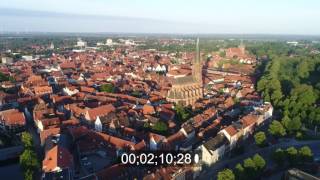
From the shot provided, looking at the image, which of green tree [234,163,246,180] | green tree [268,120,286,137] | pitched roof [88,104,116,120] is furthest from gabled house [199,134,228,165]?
pitched roof [88,104,116,120]

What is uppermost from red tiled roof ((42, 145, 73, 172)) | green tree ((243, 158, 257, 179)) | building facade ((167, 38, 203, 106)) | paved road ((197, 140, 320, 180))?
building facade ((167, 38, 203, 106))

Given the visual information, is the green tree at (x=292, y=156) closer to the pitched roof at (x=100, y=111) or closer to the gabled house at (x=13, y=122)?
the pitched roof at (x=100, y=111)

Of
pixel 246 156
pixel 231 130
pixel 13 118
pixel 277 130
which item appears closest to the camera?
pixel 246 156

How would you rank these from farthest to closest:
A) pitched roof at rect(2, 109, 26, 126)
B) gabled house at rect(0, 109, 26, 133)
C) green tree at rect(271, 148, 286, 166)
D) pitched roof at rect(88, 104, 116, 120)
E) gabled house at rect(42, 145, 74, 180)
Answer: pitched roof at rect(88, 104, 116, 120) < pitched roof at rect(2, 109, 26, 126) < gabled house at rect(0, 109, 26, 133) < green tree at rect(271, 148, 286, 166) < gabled house at rect(42, 145, 74, 180)

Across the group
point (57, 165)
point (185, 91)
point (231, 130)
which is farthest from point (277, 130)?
point (57, 165)

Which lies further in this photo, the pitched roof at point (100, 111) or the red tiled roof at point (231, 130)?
the pitched roof at point (100, 111)

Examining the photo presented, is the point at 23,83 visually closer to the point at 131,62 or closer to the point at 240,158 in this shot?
the point at 131,62

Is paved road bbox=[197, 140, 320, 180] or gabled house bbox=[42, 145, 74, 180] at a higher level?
gabled house bbox=[42, 145, 74, 180]

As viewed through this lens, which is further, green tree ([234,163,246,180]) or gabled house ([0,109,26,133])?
gabled house ([0,109,26,133])

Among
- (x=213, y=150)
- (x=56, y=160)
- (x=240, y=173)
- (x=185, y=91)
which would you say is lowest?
(x=240, y=173)

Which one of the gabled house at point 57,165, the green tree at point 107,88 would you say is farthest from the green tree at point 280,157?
the green tree at point 107,88

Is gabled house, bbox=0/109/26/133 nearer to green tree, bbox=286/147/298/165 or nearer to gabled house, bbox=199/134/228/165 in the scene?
gabled house, bbox=199/134/228/165

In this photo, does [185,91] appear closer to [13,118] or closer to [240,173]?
[13,118]
